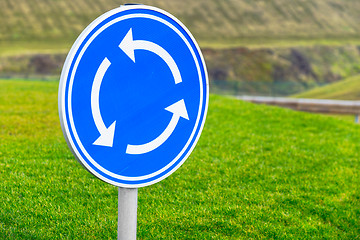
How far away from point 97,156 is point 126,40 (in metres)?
0.71

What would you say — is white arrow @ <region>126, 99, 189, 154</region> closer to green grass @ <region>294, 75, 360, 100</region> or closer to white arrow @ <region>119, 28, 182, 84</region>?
white arrow @ <region>119, 28, 182, 84</region>

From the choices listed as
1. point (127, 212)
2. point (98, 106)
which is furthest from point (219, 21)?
point (98, 106)

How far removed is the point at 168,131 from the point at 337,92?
50.5 metres

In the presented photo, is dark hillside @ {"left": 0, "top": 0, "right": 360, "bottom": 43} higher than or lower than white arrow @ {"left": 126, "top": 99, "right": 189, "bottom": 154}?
lower

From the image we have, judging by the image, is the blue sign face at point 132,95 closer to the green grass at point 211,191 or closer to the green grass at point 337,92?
the green grass at point 211,191

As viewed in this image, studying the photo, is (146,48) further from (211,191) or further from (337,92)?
(337,92)

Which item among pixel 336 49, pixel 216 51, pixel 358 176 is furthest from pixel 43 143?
pixel 336 49

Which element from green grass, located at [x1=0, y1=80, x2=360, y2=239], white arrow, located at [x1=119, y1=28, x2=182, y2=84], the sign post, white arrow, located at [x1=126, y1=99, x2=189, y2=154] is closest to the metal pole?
the sign post

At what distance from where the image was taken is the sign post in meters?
2.41

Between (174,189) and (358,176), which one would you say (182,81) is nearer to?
(174,189)

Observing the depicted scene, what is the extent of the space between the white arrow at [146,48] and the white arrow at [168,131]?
0.16m

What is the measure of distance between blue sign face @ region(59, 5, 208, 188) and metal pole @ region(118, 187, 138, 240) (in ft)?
0.45

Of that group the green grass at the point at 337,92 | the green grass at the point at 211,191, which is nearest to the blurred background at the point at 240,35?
the green grass at the point at 337,92

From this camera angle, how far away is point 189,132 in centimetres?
284
